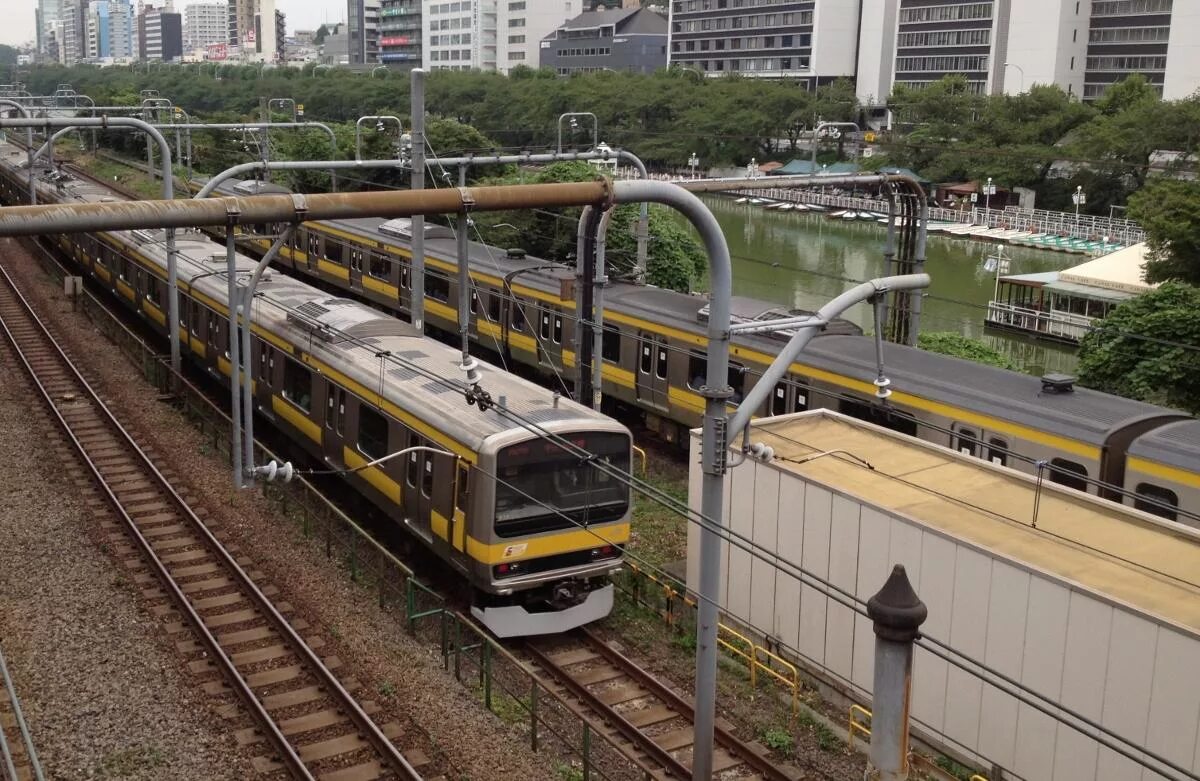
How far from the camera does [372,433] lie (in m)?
15.4

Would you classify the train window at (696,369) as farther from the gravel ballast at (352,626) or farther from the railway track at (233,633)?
the railway track at (233,633)

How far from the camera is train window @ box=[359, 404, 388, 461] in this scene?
15.0 metres

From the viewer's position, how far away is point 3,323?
29.0 meters

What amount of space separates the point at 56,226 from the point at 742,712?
305 inches

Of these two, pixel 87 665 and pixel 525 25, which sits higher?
pixel 525 25

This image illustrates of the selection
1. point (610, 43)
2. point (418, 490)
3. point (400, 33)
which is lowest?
point (418, 490)

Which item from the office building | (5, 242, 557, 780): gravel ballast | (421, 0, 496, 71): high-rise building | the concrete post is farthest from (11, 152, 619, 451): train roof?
(421, 0, 496, 71): high-rise building

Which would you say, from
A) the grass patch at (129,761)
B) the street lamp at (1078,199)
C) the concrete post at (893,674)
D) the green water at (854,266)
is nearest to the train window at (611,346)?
the grass patch at (129,761)

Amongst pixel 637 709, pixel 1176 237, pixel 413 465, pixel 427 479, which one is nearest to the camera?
pixel 637 709

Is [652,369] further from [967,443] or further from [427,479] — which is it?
[427,479]

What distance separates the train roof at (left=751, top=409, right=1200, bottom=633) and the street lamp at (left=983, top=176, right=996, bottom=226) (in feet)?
167

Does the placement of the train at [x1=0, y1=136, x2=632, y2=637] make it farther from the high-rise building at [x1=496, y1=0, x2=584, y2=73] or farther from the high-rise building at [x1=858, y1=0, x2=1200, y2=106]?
the high-rise building at [x1=496, y1=0, x2=584, y2=73]

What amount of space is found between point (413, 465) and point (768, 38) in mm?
91029

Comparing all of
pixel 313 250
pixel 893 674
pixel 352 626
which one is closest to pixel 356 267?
pixel 313 250
